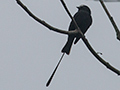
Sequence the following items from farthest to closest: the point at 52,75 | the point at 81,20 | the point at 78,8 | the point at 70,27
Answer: the point at 78,8
the point at 81,20
the point at 70,27
the point at 52,75

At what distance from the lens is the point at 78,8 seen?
4.56 metres

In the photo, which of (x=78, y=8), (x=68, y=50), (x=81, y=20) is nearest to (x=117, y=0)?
(x=68, y=50)

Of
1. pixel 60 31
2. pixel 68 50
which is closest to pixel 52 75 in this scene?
pixel 60 31

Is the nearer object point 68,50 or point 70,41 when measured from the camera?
point 68,50

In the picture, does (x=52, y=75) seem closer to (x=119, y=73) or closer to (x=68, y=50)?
(x=119, y=73)

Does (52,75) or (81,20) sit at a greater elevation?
(81,20)

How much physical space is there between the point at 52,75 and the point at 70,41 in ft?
5.52

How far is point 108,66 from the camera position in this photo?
200 centimetres

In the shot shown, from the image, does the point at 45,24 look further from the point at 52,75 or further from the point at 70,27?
the point at 70,27

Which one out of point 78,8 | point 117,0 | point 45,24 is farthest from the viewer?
point 78,8

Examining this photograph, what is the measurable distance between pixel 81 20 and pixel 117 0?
98cm

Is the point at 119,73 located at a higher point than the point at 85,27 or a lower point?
lower

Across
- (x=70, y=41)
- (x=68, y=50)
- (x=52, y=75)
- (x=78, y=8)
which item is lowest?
(x=52, y=75)

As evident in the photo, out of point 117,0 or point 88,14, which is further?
point 88,14
